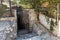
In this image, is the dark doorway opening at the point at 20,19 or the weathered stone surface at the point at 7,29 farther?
the dark doorway opening at the point at 20,19

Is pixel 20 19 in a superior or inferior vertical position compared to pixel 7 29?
superior

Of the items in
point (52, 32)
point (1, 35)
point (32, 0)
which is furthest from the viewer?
point (32, 0)

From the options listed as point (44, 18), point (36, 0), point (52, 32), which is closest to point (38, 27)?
point (44, 18)

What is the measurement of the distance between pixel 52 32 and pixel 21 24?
4.46 metres

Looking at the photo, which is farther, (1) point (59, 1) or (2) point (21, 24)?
(2) point (21, 24)

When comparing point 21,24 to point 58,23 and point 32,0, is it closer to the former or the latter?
point 32,0

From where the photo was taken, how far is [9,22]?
10289 millimetres

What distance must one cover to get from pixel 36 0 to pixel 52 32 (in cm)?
325

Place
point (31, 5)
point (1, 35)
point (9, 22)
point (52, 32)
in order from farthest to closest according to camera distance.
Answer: point (31, 5)
point (9, 22)
point (52, 32)
point (1, 35)

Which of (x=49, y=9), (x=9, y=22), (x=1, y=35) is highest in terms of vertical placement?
(x=49, y=9)

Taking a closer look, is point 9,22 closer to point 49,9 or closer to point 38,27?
point 38,27

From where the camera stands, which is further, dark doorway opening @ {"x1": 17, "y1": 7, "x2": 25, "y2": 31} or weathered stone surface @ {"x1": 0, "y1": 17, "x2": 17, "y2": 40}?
dark doorway opening @ {"x1": 17, "y1": 7, "x2": 25, "y2": 31}

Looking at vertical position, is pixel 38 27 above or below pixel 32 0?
below

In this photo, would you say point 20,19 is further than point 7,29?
Yes
